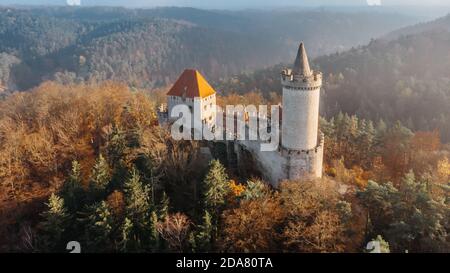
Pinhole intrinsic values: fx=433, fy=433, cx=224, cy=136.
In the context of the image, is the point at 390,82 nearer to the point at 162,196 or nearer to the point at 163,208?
the point at 162,196

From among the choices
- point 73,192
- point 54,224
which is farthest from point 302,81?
point 54,224

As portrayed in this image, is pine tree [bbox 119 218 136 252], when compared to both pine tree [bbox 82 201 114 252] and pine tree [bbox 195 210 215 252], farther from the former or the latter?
pine tree [bbox 195 210 215 252]

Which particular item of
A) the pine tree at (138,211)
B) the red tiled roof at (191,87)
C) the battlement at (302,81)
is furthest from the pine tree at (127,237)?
the battlement at (302,81)

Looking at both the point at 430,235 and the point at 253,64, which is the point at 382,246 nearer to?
the point at 430,235

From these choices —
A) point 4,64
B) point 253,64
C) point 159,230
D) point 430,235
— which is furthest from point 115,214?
point 253,64

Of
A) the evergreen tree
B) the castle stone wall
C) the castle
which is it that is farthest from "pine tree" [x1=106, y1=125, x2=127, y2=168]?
the castle stone wall

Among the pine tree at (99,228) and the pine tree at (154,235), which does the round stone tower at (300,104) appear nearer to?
the pine tree at (154,235)
